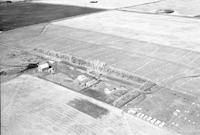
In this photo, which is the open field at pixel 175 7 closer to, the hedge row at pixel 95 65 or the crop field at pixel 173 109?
the hedge row at pixel 95 65

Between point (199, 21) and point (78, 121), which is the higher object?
point (199, 21)

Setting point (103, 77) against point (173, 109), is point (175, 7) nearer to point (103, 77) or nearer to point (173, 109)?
point (103, 77)

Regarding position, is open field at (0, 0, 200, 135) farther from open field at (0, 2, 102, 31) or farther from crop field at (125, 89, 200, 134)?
open field at (0, 2, 102, 31)

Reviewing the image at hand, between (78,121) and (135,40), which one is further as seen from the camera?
(135,40)

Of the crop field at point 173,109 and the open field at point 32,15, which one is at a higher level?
the open field at point 32,15

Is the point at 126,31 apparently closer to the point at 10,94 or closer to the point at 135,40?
the point at 135,40

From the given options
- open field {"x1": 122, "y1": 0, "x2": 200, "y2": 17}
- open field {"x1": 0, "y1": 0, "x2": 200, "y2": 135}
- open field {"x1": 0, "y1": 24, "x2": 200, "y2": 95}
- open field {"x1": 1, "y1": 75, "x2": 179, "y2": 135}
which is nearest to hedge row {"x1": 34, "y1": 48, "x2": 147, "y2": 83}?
open field {"x1": 0, "y1": 0, "x2": 200, "y2": 135}

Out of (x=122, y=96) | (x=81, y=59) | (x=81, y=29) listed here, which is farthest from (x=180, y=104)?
(x=81, y=29)

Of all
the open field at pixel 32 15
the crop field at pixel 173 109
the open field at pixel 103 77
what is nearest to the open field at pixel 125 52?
the open field at pixel 103 77

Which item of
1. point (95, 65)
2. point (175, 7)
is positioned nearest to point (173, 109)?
point (95, 65)

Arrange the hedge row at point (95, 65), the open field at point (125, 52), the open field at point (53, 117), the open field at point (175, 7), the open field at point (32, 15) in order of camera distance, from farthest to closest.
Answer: the open field at point (175, 7) < the open field at point (32, 15) < the hedge row at point (95, 65) < the open field at point (125, 52) < the open field at point (53, 117)

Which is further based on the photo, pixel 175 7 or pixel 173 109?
pixel 175 7
